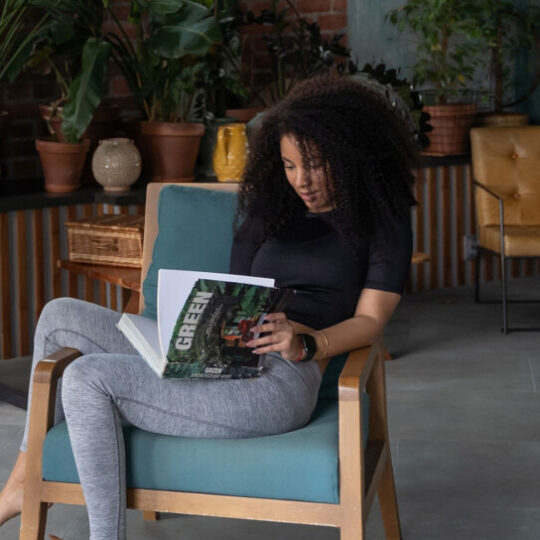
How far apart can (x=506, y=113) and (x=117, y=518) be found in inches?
162

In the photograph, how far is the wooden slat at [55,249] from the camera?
4320 millimetres

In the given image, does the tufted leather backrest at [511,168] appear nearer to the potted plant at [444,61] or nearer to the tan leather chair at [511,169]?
the tan leather chair at [511,169]

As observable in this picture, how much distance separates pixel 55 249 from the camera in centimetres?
434

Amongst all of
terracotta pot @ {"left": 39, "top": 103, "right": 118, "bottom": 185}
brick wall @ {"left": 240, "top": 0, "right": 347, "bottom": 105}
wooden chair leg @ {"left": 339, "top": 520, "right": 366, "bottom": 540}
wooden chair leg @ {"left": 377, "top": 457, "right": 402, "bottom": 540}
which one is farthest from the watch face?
brick wall @ {"left": 240, "top": 0, "right": 347, "bottom": 105}

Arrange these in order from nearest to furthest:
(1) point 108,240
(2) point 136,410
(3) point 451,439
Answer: (2) point 136,410
(3) point 451,439
(1) point 108,240

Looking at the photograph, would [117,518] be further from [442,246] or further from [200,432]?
[442,246]

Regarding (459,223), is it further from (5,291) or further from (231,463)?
(231,463)

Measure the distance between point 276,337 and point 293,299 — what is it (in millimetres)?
256

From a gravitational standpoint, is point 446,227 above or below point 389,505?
above

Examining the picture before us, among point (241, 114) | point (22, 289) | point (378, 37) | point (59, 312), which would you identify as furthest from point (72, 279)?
point (378, 37)

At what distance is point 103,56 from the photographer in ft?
14.0

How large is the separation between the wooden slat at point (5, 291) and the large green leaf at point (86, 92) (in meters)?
0.44

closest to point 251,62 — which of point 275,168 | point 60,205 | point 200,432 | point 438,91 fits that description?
point 438,91

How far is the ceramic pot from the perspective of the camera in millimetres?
4441
